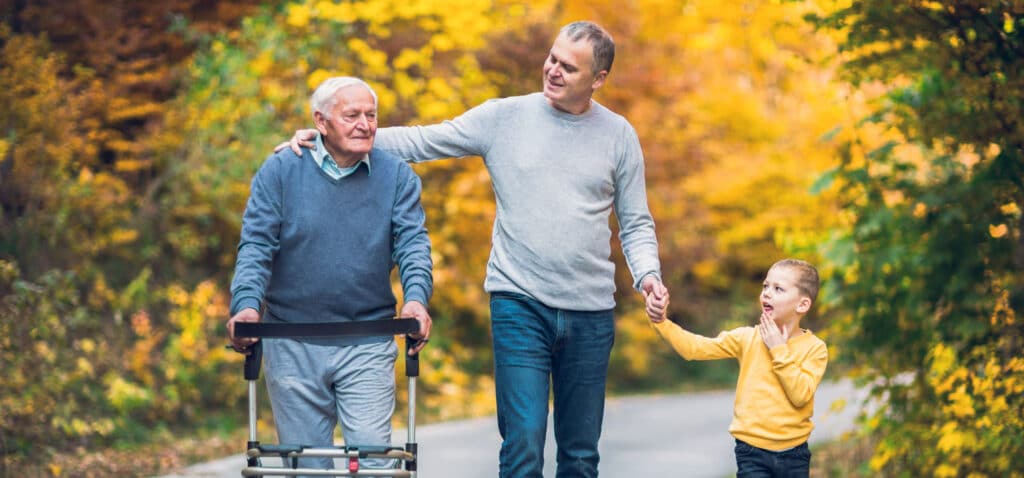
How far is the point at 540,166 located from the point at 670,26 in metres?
12.0

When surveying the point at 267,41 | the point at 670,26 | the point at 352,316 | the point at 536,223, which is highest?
the point at 670,26

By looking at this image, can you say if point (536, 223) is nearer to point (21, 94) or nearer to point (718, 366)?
point (21, 94)

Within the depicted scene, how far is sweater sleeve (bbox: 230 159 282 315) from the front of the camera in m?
4.58

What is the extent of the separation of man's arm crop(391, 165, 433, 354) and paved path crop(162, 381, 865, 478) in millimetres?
3935

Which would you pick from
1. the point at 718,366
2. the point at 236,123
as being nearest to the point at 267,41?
the point at 236,123

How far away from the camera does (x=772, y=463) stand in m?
4.84

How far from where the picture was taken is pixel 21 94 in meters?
8.90

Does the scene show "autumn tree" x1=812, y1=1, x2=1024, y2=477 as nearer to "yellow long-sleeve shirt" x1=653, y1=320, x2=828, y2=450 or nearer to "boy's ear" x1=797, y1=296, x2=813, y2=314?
"boy's ear" x1=797, y1=296, x2=813, y2=314

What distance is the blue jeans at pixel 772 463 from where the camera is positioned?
484 cm

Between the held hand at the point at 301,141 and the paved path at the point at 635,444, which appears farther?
the paved path at the point at 635,444

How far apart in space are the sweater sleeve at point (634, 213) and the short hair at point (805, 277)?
509 millimetres

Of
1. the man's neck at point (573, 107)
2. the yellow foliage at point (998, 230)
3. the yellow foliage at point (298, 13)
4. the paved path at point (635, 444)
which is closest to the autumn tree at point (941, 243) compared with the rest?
the yellow foliage at point (998, 230)

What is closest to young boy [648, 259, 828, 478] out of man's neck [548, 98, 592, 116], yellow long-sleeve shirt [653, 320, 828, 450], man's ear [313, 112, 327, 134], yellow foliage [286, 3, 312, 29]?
yellow long-sleeve shirt [653, 320, 828, 450]

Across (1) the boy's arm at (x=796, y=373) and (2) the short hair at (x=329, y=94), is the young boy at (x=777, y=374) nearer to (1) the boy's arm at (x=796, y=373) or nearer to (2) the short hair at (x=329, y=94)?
(1) the boy's arm at (x=796, y=373)
